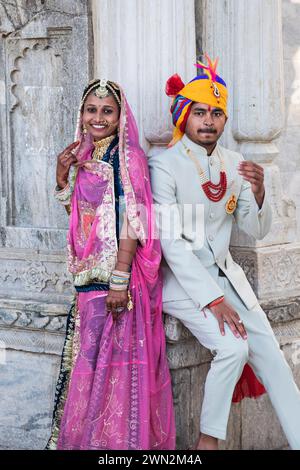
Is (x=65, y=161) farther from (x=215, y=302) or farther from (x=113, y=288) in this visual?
(x=215, y=302)

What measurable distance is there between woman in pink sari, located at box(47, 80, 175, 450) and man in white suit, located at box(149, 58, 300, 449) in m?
0.10

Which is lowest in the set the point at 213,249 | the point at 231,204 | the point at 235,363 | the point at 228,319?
the point at 235,363

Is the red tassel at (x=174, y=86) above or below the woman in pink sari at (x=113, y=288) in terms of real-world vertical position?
above

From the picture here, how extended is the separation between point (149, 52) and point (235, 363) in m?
1.47

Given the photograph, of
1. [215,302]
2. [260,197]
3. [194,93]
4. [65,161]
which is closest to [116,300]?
[215,302]

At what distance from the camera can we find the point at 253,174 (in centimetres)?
492

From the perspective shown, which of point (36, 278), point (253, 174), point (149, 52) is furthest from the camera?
point (36, 278)

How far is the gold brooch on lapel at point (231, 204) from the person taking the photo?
505 cm

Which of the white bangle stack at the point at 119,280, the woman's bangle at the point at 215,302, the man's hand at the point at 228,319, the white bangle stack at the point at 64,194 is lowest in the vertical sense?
the man's hand at the point at 228,319

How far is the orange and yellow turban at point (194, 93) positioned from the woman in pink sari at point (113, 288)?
20 centimetres

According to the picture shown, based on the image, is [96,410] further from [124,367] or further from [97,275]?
[97,275]

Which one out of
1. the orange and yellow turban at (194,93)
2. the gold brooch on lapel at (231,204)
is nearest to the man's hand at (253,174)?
the gold brooch on lapel at (231,204)

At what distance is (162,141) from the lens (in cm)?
525

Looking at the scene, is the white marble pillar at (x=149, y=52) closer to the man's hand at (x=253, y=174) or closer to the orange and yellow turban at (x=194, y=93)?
the orange and yellow turban at (x=194, y=93)
